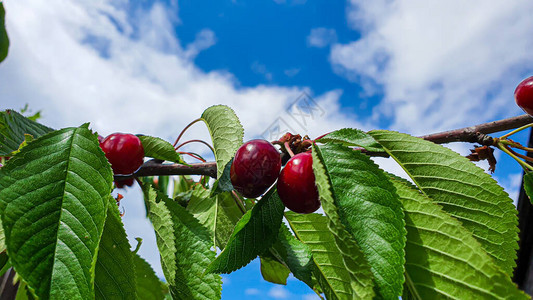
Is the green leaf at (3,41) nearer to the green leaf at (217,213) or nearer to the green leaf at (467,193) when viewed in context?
the green leaf at (217,213)

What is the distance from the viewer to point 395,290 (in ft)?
1.97

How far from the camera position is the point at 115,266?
875mm

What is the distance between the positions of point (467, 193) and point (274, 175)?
434 mm

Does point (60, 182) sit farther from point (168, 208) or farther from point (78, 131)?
point (168, 208)

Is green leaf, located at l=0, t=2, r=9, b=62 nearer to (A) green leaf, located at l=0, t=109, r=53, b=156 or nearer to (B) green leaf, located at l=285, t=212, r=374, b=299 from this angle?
(A) green leaf, located at l=0, t=109, r=53, b=156

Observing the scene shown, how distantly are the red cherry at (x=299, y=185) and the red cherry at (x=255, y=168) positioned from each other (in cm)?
4

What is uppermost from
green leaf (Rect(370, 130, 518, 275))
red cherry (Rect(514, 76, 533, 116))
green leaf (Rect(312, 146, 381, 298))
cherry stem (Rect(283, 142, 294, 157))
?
red cherry (Rect(514, 76, 533, 116))

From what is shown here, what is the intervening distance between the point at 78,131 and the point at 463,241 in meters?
0.84

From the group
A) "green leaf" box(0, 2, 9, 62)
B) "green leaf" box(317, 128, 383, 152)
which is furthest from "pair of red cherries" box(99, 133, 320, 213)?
"green leaf" box(0, 2, 9, 62)

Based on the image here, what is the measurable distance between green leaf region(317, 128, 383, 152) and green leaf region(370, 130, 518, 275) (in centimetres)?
6

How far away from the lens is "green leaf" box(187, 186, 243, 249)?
4.14 feet

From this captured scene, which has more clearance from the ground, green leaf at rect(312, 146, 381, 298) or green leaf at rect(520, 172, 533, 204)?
green leaf at rect(520, 172, 533, 204)

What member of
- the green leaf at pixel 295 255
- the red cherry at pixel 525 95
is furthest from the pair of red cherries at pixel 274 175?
the red cherry at pixel 525 95

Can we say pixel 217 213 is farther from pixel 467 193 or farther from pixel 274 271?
pixel 467 193
